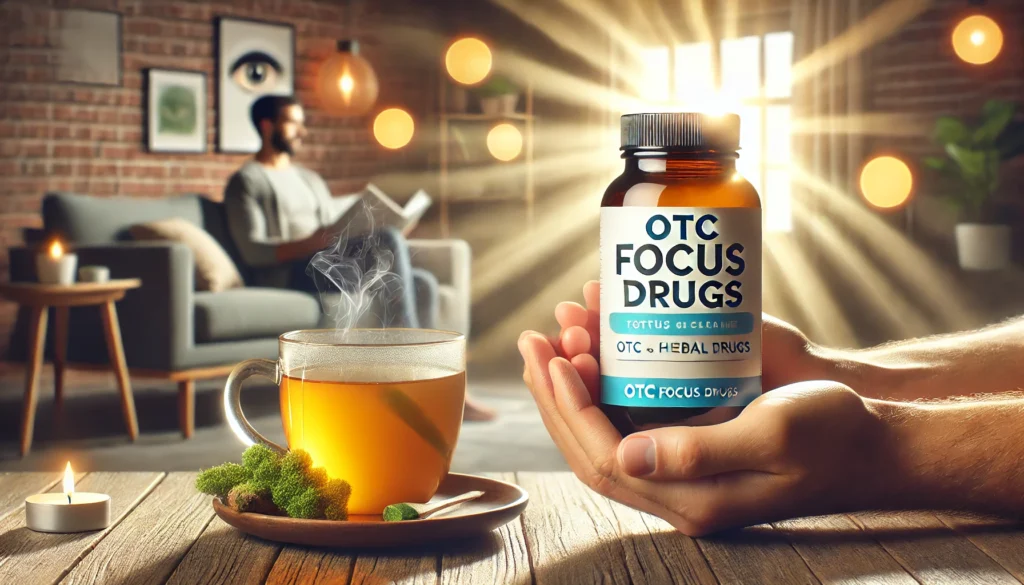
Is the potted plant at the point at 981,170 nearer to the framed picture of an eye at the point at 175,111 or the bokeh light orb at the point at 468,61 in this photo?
the bokeh light orb at the point at 468,61

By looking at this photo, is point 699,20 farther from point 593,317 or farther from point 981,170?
point 593,317

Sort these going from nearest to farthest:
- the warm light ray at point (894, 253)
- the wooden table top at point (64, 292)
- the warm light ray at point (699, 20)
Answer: the wooden table top at point (64, 292), the warm light ray at point (894, 253), the warm light ray at point (699, 20)

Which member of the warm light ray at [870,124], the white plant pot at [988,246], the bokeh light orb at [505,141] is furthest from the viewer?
the bokeh light orb at [505,141]

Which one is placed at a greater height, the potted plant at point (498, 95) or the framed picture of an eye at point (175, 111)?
the potted plant at point (498, 95)

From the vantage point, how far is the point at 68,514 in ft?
2.41

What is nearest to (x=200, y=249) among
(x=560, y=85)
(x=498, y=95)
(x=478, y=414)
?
(x=478, y=414)

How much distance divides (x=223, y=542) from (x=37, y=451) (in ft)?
10.6

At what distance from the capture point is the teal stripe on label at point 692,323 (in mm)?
668

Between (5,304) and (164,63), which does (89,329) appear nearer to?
(5,304)

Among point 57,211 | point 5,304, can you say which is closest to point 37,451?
point 57,211

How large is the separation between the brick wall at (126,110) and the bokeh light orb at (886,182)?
3.16m

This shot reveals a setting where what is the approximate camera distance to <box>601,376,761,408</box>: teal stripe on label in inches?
26.7

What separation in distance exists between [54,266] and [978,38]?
4.05 meters

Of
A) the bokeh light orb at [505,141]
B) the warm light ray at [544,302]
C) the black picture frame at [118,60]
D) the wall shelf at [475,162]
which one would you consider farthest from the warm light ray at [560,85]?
the black picture frame at [118,60]
